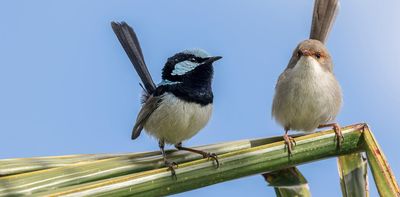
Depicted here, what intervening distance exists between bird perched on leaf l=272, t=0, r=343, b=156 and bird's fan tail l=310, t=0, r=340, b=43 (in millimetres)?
263

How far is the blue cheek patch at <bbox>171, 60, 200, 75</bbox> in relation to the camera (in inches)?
172

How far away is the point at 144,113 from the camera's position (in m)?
4.49

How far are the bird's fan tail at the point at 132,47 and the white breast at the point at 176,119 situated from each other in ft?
2.42

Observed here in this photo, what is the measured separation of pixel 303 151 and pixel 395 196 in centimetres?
50

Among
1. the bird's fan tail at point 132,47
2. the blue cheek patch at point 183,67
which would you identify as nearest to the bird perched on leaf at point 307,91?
the blue cheek patch at point 183,67

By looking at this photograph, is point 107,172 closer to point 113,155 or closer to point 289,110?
point 113,155

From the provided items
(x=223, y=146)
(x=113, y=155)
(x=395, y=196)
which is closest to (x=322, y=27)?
(x=223, y=146)

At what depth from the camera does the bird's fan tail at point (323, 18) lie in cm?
444

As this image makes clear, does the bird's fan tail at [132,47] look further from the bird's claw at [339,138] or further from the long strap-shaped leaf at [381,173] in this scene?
the long strap-shaped leaf at [381,173]

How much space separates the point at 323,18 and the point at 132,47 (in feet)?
5.62

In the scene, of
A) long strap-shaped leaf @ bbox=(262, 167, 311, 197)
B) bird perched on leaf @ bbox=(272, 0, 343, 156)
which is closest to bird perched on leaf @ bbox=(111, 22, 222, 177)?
bird perched on leaf @ bbox=(272, 0, 343, 156)

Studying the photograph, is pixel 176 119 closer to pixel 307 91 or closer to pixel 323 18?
pixel 307 91

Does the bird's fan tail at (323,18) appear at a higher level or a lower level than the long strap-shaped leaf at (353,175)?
higher

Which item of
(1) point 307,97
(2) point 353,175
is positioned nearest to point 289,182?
(2) point 353,175
